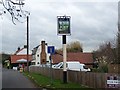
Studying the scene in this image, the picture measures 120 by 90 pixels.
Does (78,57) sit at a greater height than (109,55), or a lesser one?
greater

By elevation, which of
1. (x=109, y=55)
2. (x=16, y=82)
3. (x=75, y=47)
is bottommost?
(x=16, y=82)

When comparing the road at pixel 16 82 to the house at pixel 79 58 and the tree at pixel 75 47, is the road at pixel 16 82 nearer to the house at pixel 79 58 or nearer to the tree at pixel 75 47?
the house at pixel 79 58

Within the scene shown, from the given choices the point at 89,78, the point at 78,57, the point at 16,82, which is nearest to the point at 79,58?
the point at 78,57

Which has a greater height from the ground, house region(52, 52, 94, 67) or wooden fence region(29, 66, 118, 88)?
house region(52, 52, 94, 67)

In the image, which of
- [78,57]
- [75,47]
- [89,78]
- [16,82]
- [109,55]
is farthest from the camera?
[75,47]

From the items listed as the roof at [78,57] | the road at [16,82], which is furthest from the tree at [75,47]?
the road at [16,82]

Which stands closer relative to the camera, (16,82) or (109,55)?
(16,82)

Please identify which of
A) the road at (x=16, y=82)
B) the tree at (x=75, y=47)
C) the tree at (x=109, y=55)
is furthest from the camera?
the tree at (x=75, y=47)

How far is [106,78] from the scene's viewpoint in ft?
61.2

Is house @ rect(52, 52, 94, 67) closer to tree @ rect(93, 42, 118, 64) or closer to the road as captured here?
tree @ rect(93, 42, 118, 64)

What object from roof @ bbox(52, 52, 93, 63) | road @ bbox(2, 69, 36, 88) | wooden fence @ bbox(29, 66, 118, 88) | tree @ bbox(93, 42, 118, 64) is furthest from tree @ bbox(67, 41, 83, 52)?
wooden fence @ bbox(29, 66, 118, 88)

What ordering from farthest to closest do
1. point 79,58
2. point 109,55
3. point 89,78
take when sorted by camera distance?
point 79,58, point 109,55, point 89,78

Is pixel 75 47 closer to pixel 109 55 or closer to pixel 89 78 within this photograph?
pixel 109 55

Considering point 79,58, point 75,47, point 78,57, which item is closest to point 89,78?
point 79,58
